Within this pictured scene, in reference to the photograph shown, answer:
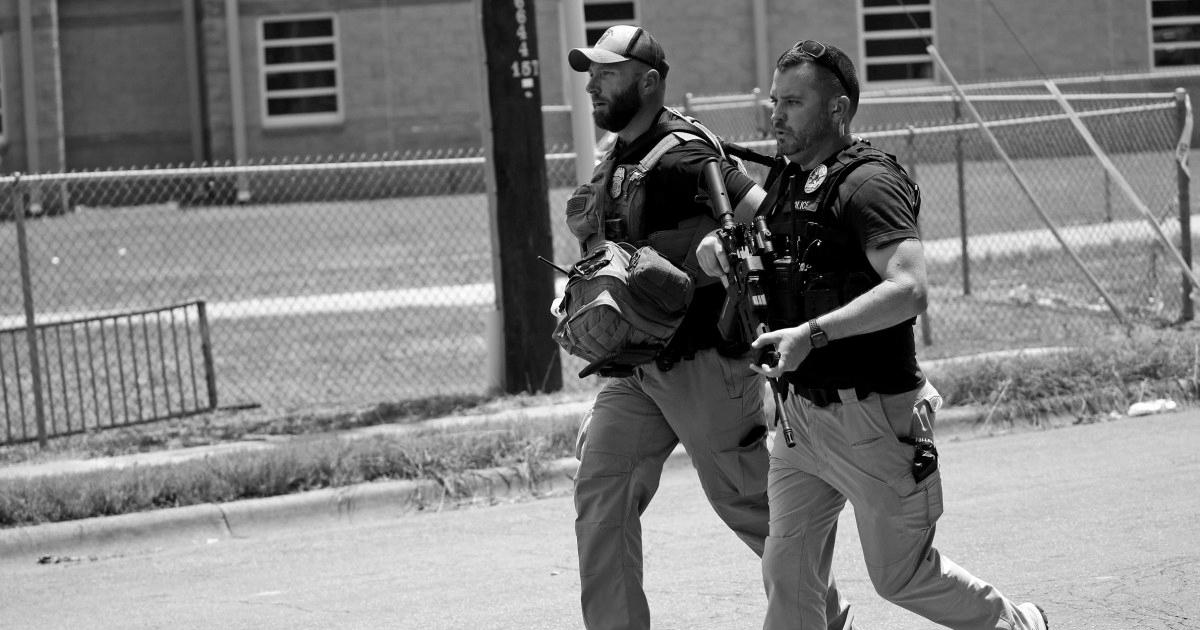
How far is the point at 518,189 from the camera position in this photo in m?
9.99

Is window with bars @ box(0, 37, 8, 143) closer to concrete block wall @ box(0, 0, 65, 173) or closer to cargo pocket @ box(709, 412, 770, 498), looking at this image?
concrete block wall @ box(0, 0, 65, 173)

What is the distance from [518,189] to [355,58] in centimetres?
1757

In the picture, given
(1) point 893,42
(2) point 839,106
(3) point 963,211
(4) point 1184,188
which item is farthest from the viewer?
(1) point 893,42

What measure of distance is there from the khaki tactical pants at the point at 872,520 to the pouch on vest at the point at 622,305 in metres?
0.59

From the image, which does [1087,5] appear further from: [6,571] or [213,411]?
[6,571]

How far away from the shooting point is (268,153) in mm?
26906

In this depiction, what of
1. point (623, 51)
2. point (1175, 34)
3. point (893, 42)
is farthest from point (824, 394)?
point (1175, 34)

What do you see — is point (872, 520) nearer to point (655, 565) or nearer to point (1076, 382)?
point (655, 565)

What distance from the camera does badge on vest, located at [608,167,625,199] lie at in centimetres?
480

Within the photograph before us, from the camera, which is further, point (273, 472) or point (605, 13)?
point (605, 13)

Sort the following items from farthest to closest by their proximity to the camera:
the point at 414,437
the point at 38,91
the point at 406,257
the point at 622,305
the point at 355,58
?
the point at 38,91, the point at 355,58, the point at 406,257, the point at 414,437, the point at 622,305

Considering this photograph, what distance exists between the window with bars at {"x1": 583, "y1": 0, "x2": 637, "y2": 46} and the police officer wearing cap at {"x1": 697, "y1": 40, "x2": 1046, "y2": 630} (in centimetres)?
2291

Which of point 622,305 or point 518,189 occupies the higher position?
point 518,189

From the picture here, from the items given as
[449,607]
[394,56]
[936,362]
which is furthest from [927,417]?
[394,56]
